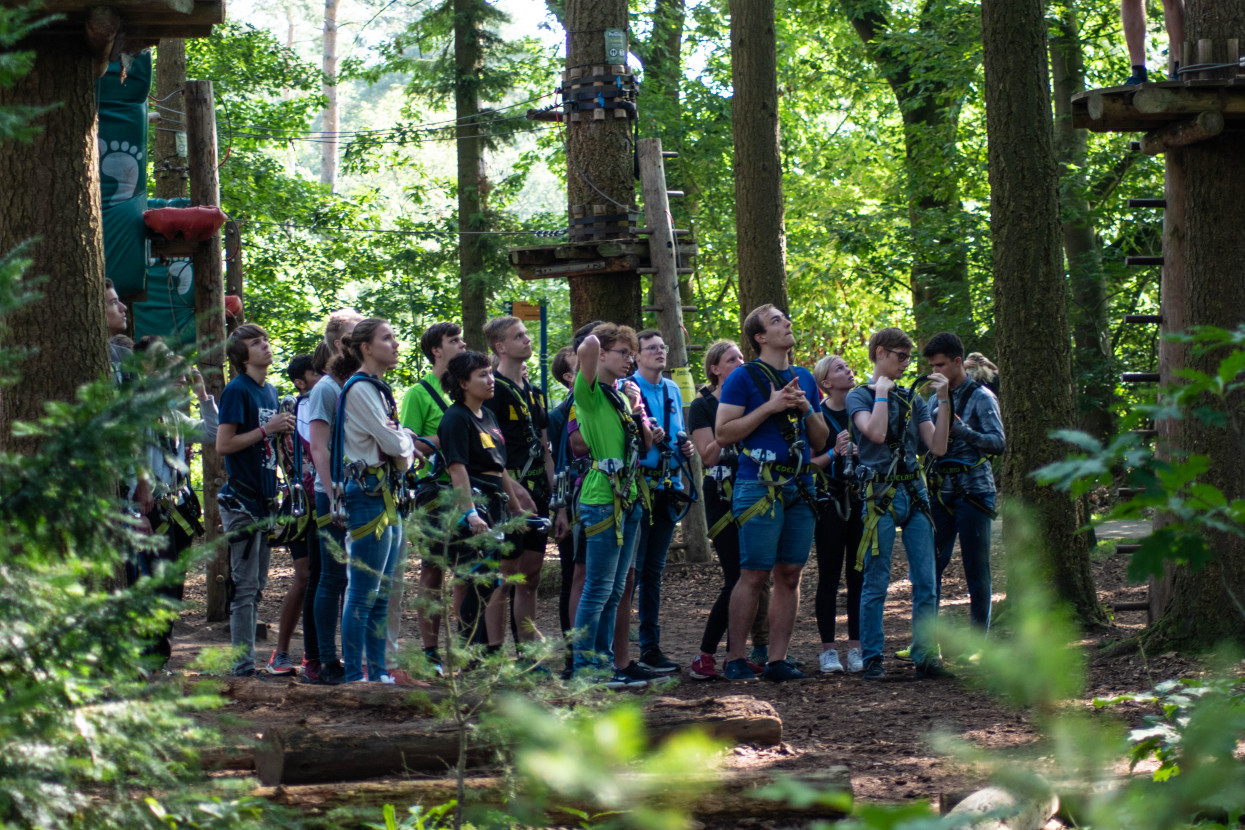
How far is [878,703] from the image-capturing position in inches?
254

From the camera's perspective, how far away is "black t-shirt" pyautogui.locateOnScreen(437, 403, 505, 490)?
6.32 m

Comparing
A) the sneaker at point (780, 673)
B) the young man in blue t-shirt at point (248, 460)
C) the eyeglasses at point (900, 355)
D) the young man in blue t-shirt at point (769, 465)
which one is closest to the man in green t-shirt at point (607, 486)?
the young man in blue t-shirt at point (769, 465)

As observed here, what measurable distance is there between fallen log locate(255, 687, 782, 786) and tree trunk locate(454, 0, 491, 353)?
16.9 m

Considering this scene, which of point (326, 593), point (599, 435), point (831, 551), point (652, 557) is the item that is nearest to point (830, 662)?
point (831, 551)

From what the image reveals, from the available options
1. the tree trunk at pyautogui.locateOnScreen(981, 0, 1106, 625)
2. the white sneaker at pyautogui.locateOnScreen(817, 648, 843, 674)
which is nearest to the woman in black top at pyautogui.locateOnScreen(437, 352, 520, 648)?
the white sneaker at pyautogui.locateOnScreen(817, 648, 843, 674)

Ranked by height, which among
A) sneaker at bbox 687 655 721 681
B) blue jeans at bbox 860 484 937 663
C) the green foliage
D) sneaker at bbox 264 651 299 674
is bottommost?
sneaker at bbox 687 655 721 681

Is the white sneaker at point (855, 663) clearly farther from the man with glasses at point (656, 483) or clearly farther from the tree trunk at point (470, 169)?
the tree trunk at point (470, 169)

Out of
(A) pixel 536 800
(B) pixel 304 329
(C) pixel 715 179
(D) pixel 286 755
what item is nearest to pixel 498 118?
(C) pixel 715 179

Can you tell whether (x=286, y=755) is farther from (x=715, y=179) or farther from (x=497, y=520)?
(x=715, y=179)

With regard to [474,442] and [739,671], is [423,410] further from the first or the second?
[739,671]

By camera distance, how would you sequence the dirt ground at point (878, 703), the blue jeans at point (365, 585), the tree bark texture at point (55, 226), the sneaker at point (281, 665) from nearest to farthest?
the dirt ground at point (878, 703), the tree bark texture at point (55, 226), the blue jeans at point (365, 585), the sneaker at point (281, 665)

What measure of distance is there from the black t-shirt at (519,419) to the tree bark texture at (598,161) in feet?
8.60

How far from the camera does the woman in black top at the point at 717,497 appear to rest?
7.18m

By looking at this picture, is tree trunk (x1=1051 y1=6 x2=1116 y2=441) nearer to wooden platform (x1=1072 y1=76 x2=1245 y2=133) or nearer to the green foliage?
wooden platform (x1=1072 y1=76 x2=1245 y2=133)
